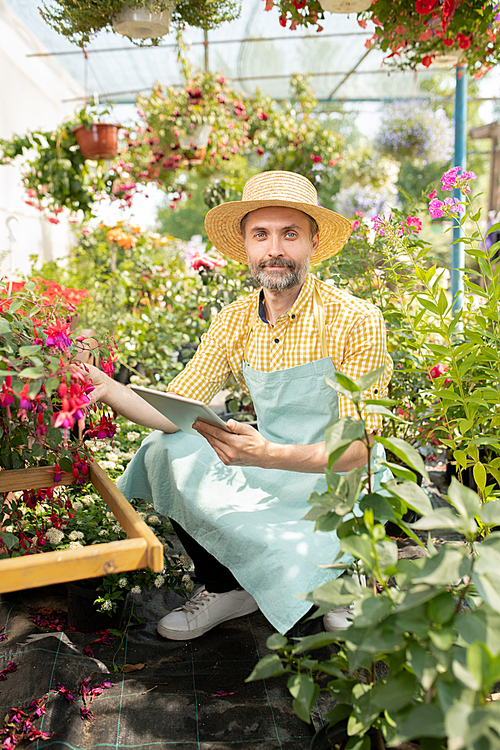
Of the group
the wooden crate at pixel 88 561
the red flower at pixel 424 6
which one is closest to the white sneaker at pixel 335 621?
the wooden crate at pixel 88 561

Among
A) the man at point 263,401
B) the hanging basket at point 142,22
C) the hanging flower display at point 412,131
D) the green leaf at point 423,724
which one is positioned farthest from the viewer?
the hanging flower display at point 412,131

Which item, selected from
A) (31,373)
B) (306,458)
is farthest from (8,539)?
(306,458)

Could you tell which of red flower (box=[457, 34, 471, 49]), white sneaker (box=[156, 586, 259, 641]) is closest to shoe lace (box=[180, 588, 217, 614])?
white sneaker (box=[156, 586, 259, 641])

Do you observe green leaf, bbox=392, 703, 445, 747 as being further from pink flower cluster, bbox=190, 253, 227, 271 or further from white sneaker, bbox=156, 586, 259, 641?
pink flower cluster, bbox=190, 253, 227, 271

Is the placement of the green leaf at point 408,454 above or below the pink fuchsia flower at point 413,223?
below

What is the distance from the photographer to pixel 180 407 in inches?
50.7

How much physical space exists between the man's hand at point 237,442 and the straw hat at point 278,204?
2.44ft

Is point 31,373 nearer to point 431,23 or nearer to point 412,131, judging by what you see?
point 431,23

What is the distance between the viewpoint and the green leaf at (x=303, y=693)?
78cm

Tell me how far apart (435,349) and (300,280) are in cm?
49

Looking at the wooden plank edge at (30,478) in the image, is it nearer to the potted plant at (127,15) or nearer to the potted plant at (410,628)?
the potted plant at (410,628)

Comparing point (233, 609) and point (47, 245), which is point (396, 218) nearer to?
point (233, 609)

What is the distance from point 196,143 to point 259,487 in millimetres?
3877

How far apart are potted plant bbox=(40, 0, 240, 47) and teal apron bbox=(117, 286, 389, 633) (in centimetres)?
135
